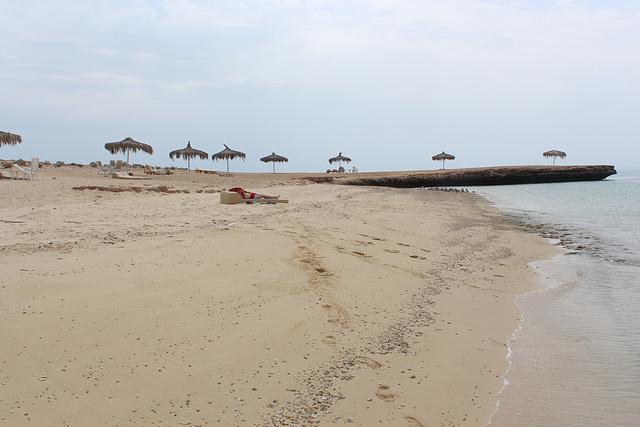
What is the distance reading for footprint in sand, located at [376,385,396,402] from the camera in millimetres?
2457

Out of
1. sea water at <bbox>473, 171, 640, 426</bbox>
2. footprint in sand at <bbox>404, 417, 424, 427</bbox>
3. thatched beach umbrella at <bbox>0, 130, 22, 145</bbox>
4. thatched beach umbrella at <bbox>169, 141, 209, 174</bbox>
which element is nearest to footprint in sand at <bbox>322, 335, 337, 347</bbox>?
footprint in sand at <bbox>404, 417, 424, 427</bbox>

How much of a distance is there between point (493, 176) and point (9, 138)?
3591 cm

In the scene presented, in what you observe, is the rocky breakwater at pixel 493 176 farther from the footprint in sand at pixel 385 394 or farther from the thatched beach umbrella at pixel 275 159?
the footprint in sand at pixel 385 394

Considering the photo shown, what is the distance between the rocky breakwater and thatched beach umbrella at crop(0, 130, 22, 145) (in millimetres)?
21110

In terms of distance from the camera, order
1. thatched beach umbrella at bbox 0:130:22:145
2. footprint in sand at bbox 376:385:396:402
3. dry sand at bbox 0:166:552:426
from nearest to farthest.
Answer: dry sand at bbox 0:166:552:426, footprint in sand at bbox 376:385:396:402, thatched beach umbrella at bbox 0:130:22:145

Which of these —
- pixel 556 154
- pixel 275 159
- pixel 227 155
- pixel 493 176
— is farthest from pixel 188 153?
pixel 556 154

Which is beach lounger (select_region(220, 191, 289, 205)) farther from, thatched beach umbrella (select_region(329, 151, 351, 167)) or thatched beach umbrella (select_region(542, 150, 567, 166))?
thatched beach umbrella (select_region(542, 150, 567, 166))

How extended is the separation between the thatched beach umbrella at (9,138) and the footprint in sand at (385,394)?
2161 cm

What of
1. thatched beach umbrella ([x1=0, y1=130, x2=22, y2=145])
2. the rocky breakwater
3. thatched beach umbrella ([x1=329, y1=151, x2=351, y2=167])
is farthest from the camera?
thatched beach umbrella ([x1=329, y1=151, x2=351, y2=167])

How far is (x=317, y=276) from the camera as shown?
4.46 m

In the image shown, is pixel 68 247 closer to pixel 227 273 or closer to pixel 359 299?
pixel 227 273

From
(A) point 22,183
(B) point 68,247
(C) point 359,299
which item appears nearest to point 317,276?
(C) point 359,299

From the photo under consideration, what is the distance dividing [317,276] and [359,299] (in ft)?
1.92

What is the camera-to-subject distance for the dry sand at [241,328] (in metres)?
2.24
